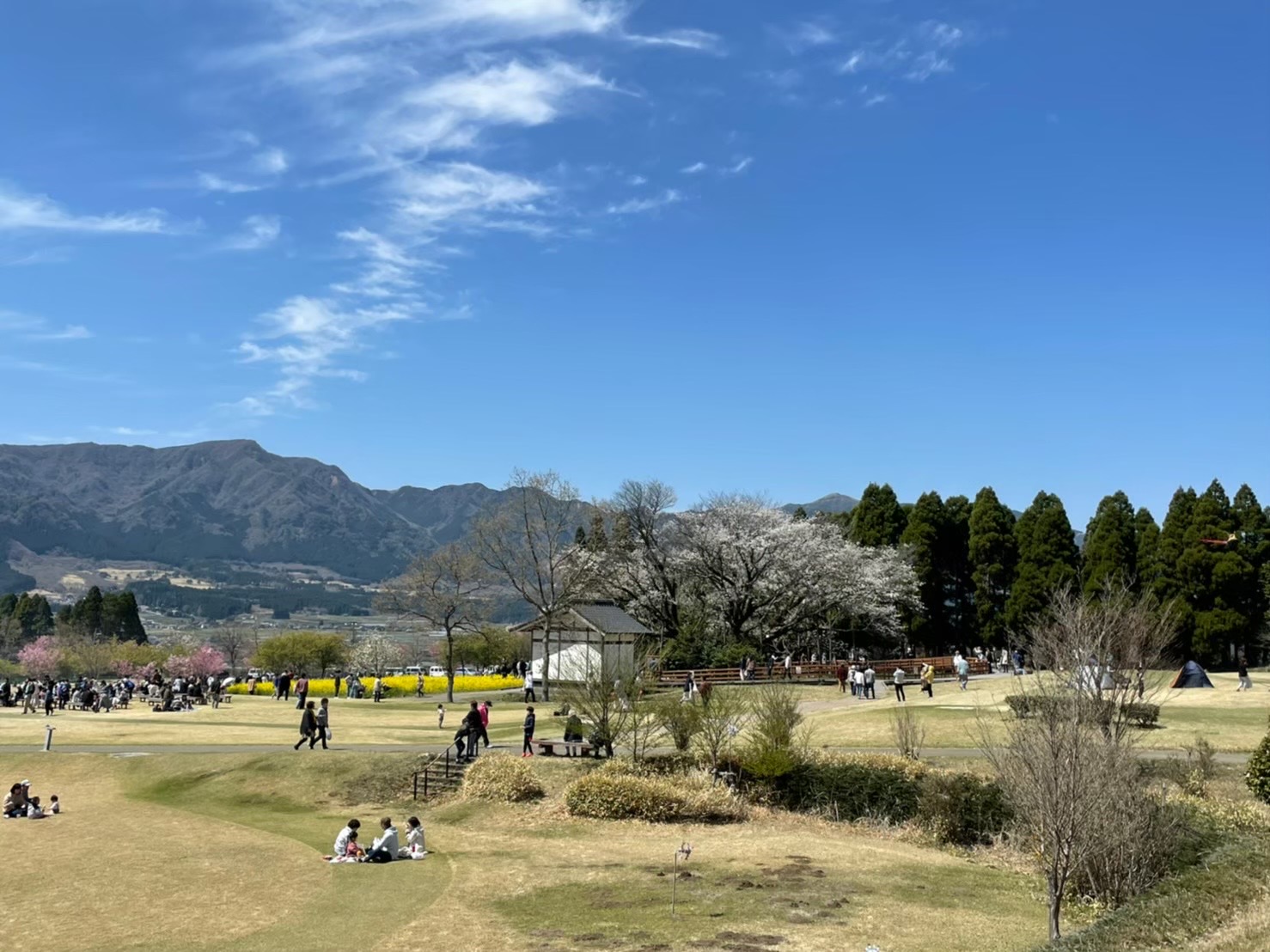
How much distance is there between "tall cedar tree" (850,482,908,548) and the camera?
83.3m

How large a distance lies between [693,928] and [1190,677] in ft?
126

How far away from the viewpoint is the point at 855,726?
132 ft

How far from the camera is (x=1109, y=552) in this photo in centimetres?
7069

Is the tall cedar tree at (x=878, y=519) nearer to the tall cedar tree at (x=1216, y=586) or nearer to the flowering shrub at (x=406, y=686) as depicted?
the tall cedar tree at (x=1216, y=586)

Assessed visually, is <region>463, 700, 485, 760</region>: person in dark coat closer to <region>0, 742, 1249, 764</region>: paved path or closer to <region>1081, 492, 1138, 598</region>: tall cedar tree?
<region>0, 742, 1249, 764</region>: paved path

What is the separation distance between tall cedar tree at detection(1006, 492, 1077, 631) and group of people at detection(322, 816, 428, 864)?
55.1 meters

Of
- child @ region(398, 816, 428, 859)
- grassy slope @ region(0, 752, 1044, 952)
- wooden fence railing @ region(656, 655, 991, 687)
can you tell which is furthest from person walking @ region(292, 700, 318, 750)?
wooden fence railing @ region(656, 655, 991, 687)

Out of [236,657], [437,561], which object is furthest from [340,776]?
[236,657]

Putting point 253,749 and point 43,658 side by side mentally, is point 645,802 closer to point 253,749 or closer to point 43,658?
point 253,749

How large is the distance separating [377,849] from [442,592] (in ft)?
133

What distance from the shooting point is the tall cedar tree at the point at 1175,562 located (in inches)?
2537

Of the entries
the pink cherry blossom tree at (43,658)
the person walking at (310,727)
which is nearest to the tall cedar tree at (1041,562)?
the person walking at (310,727)

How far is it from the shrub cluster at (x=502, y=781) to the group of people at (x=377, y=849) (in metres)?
6.06

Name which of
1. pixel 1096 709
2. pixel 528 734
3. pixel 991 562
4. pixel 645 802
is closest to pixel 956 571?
pixel 991 562
